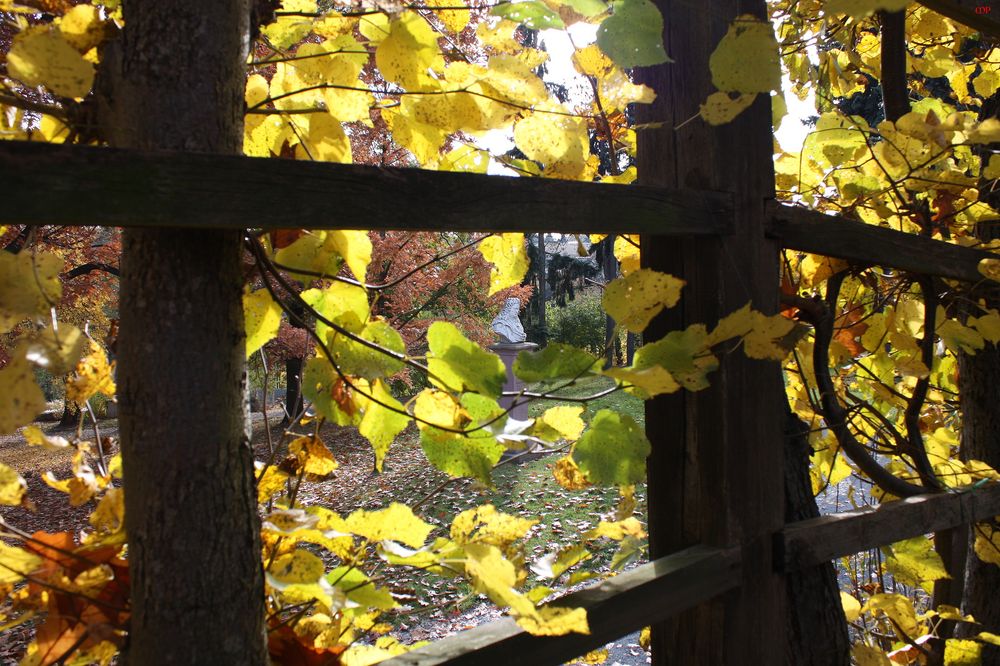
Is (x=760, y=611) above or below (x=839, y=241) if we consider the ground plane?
below

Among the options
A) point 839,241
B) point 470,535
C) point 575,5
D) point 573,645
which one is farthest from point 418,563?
point 839,241

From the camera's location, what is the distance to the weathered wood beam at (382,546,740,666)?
692 millimetres

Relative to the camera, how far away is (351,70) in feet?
2.34

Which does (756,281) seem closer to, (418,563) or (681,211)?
(681,211)

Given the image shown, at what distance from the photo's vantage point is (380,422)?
2.56 ft

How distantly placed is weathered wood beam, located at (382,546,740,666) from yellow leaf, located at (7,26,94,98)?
0.54 meters

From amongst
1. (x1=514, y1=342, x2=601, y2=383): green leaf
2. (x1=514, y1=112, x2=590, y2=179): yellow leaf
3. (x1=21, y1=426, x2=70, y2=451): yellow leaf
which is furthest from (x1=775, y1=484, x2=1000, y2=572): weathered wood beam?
(x1=21, y1=426, x2=70, y2=451): yellow leaf

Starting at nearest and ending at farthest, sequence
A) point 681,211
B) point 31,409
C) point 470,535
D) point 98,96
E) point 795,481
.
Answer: point 31,409 → point 98,96 → point 470,535 → point 681,211 → point 795,481

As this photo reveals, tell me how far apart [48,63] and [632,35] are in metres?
0.55

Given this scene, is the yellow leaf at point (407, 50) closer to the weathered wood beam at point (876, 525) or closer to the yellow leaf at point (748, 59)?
the yellow leaf at point (748, 59)

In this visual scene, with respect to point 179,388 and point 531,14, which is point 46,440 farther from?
point 531,14

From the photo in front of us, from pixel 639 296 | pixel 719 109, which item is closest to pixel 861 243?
pixel 719 109

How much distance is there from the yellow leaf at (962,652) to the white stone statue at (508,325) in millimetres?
9117

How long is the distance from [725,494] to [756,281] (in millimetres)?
298
